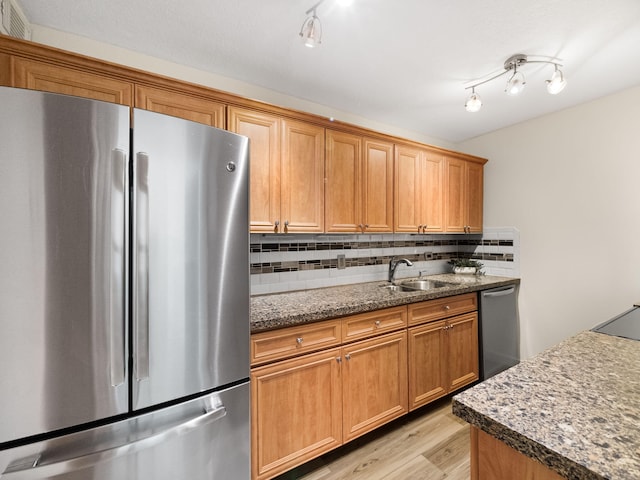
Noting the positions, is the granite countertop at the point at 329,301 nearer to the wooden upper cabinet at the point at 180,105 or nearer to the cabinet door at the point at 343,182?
the cabinet door at the point at 343,182

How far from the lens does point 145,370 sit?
1.03m

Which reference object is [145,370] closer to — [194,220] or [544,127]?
[194,220]

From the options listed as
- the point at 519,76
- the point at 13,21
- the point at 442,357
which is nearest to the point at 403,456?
the point at 442,357

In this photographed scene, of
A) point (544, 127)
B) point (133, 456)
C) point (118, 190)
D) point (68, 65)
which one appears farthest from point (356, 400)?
point (544, 127)

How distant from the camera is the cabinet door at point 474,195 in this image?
3.06m

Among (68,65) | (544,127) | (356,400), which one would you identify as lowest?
(356,400)

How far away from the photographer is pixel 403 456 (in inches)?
72.0

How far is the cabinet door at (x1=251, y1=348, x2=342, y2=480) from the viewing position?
1488 mm

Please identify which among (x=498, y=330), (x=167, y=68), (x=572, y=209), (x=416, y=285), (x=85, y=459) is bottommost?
(x=498, y=330)

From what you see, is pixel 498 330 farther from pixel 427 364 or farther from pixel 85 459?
pixel 85 459

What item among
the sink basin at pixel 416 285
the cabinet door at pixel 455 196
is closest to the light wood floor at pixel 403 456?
the sink basin at pixel 416 285

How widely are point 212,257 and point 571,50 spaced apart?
2318mm

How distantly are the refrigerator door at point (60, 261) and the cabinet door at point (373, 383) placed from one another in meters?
1.21

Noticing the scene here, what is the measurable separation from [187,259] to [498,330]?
273 centimetres
